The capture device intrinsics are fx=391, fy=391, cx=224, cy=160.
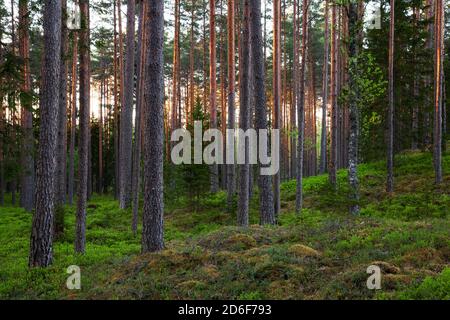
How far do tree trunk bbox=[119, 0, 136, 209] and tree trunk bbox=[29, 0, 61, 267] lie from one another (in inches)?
451

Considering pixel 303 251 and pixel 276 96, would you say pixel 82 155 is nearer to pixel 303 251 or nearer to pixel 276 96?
pixel 303 251

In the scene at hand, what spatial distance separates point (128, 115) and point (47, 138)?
41.4 ft

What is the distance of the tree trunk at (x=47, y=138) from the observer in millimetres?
9844

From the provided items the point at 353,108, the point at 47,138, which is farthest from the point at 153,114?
the point at 353,108

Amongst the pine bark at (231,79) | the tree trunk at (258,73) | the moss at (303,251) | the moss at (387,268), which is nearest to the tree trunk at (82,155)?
the tree trunk at (258,73)

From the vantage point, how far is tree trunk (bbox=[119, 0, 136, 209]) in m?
21.7

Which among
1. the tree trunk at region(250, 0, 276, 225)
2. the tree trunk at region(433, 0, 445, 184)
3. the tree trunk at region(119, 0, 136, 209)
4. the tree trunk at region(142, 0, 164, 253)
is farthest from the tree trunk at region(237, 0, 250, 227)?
the tree trunk at region(433, 0, 445, 184)

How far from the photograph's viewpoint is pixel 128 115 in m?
22.3

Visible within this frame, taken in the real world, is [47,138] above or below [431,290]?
above

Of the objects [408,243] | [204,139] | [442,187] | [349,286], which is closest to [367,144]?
[442,187]

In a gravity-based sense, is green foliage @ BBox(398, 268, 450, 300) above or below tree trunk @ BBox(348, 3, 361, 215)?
below

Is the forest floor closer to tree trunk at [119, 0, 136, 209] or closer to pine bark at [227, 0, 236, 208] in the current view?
pine bark at [227, 0, 236, 208]

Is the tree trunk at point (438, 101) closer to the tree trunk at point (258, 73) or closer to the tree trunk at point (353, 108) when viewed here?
the tree trunk at point (353, 108)
